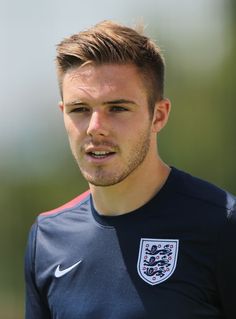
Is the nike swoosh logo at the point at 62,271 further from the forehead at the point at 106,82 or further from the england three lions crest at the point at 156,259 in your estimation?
the forehead at the point at 106,82

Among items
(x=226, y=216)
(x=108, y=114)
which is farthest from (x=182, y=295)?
(x=108, y=114)

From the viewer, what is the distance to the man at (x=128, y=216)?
2.38 m

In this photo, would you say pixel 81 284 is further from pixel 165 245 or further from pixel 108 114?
pixel 108 114

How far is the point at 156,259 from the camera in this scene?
2.49m

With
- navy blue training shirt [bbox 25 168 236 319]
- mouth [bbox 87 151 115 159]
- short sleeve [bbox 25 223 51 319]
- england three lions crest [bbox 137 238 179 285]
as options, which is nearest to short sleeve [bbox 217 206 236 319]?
navy blue training shirt [bbox 25 168 236 319]

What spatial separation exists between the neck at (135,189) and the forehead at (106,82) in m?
0.26

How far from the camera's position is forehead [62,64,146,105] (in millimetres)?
2529

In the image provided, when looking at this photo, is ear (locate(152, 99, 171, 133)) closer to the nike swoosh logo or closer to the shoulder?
the shoulder

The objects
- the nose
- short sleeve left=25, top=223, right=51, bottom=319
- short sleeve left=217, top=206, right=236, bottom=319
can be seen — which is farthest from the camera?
short sleeve left=25, top=223, right=51, bottom=319

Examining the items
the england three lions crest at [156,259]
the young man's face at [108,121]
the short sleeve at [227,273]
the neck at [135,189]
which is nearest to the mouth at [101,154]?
the young man's face at [108,121]

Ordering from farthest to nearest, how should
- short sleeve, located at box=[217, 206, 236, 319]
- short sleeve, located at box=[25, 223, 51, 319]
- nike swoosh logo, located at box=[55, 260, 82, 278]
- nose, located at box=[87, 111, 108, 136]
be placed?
short sleeve, located at box=[25, 223, 51, 319], nike swoosh logo, located at box=[55, 260, 82, 278], nose, located at box=[87, 111, 108, 136], short sleeve, located at box=[217, 206, 236, 319]

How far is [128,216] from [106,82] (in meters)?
0.46

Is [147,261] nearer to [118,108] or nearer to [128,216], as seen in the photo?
[128,216]

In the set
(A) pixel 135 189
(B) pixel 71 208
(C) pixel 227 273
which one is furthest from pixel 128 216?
(C) pixel 227 273
